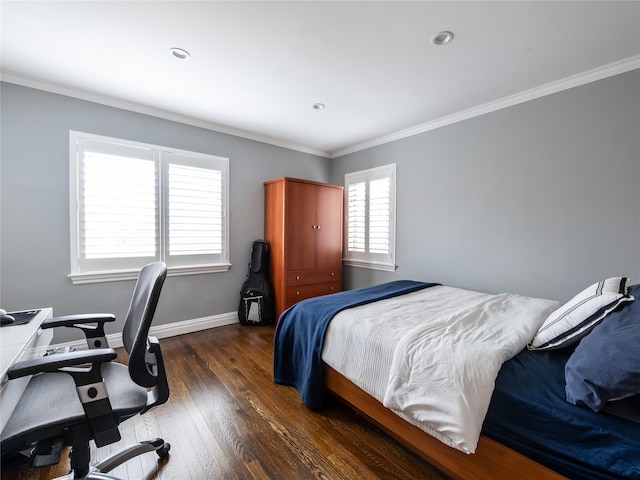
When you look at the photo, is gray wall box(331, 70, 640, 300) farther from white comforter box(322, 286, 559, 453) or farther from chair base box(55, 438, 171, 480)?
chair base box(55, 438, 171, 480)

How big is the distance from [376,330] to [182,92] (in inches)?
108

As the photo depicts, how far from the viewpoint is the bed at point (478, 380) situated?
3.21 ft

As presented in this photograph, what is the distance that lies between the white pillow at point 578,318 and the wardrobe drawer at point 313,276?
8.36 feet

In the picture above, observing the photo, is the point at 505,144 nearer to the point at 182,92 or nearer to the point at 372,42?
the point at 372,42

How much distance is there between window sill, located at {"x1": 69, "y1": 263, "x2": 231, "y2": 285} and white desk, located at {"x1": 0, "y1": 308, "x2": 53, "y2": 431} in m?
1.17

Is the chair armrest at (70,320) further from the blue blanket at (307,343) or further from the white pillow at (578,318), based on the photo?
the white pillow at (578,318)

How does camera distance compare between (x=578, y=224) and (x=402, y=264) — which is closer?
(x=578, y=224)

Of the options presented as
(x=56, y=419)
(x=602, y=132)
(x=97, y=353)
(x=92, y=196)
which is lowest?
(x=56, y=419)

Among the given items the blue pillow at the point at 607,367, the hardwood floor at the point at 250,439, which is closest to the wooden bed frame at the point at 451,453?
the hardwood floor at the point at 250,439

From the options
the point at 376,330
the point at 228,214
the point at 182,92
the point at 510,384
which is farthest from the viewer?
the point at 228,214

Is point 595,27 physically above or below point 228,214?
above

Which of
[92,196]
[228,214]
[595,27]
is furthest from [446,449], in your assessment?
[92,196]

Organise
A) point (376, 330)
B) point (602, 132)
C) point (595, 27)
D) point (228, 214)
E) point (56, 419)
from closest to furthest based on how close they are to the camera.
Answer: point (56, 419), point (376, 330), point (595, 27), point (602, 132), point (228, 214)

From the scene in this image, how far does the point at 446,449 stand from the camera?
1.27 metres
